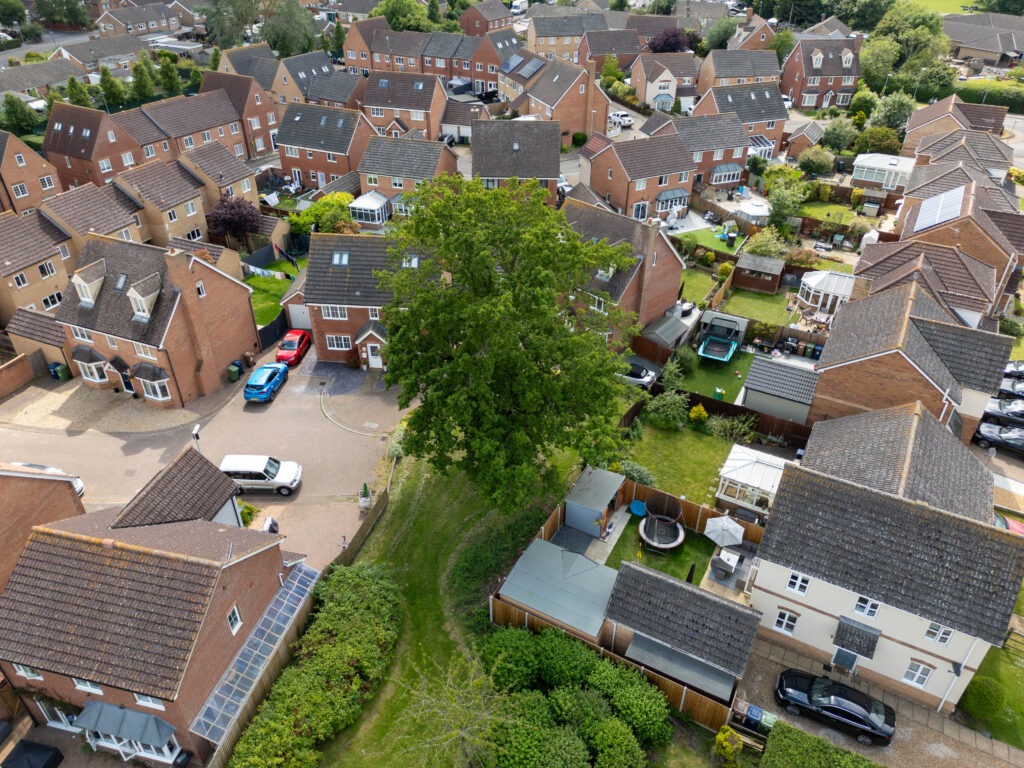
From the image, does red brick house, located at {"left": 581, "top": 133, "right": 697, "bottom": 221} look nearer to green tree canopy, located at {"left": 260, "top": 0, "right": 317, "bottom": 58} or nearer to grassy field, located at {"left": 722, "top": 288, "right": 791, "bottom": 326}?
grassy field, located at {"left": 722, "top": 288, "right": 791, "bottom": 326}

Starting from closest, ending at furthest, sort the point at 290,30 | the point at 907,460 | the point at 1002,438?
the point at 907,460, the point at 1002,438, the point at 290,30

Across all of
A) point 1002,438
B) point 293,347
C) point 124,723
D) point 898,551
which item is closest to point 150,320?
point 293,347

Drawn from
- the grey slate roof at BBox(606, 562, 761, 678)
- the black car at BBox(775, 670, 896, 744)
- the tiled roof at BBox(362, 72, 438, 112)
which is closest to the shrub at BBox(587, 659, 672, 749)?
the grey slate roof at BBox(606, 562, 761, 678)

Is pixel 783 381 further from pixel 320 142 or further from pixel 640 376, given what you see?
pixel 320 142

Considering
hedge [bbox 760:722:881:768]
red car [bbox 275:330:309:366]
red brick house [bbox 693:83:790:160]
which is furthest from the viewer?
red brick house [bbox 693:83:790:160]

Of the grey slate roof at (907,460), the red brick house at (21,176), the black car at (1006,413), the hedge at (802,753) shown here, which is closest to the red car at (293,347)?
the red brick house at (21,176)
